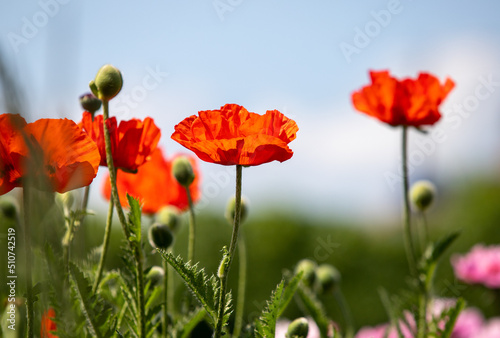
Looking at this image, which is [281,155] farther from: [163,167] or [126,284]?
[163,167]

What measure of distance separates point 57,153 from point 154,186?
0.51 meters

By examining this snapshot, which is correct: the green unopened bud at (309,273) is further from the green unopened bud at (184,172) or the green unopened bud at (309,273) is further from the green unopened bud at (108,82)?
the green unopened bud at (108,82)

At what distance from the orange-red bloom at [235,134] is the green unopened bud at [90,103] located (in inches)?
6.5

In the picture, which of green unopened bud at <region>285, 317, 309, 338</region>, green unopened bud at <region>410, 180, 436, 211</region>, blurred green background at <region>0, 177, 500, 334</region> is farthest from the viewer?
blurred green background at <region>0, 177, 500, 334</region>

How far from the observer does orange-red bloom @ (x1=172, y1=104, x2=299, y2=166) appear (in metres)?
0.64

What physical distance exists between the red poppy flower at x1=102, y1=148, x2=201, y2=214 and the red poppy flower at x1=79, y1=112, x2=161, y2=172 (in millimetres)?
310

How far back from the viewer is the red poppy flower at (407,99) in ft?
3.59

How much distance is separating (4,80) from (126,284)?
1.14ft

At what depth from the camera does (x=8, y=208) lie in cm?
88

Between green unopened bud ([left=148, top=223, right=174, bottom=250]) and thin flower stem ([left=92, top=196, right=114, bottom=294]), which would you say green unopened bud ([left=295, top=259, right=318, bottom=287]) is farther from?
thin flower stem ([left=92, top=196, right=114, bottom=294])

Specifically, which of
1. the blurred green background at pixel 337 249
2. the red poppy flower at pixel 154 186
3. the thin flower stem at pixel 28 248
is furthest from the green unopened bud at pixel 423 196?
the blurred green background at pixel 337 249

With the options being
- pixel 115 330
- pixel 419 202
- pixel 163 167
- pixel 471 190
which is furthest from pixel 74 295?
pixel 471 190

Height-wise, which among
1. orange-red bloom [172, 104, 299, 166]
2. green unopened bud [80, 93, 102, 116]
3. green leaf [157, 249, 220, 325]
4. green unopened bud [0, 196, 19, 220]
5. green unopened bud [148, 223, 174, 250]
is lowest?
green leaf [157, 249, 220, 325]

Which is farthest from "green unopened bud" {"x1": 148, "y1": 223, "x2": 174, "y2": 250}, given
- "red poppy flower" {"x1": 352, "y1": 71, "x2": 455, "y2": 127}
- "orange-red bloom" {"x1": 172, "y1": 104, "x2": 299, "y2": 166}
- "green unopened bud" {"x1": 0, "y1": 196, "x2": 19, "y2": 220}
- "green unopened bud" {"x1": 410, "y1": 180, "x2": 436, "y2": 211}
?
"green unopened bud" {"x1": 410, "y1": 180, "x2": 436, "y2": 211}
